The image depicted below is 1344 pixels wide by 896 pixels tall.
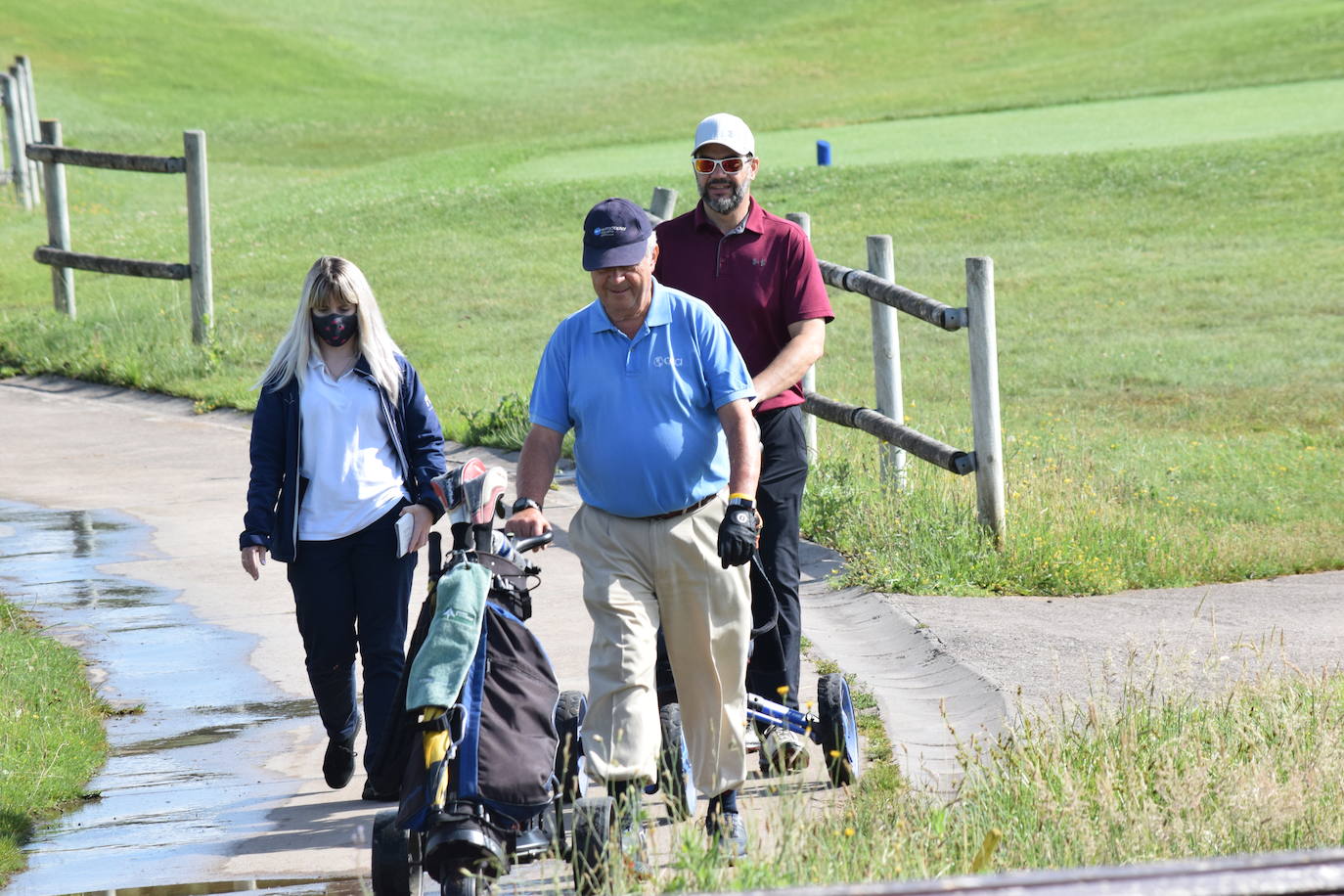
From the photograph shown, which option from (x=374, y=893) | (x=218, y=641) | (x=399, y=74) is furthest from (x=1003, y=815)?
(x=399, y=74)

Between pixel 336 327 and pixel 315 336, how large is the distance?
0.38ft

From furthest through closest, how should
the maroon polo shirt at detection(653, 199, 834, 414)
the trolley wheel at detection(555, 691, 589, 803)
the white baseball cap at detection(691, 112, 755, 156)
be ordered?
the maroon polo shirt at detection(653, 199, 834, 414), the white baseball cap at detection(691, 112, 755, 156), the trolley wheel at detection(555, 691, 589, 803)

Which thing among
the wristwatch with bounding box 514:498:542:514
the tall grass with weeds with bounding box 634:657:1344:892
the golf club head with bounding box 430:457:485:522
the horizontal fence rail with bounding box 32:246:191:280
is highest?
the horizontal fence rail with bounding box 32:246:191:280

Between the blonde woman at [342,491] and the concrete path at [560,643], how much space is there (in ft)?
1.49

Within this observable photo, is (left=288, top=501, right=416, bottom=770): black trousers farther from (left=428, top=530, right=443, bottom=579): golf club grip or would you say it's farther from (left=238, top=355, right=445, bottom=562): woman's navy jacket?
(left=428, top=530, right=443, bottom=579): golf club grip

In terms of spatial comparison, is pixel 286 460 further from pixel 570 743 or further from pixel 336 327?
pixel 570 743

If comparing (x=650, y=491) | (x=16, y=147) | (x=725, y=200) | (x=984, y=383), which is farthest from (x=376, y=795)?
(x=16, y=147)

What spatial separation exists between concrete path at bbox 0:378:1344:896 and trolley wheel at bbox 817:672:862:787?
17 centimetres

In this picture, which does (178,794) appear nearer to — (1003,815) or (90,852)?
(90,852)

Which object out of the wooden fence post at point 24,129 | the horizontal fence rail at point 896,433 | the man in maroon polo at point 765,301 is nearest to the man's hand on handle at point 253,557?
the man in maroon polo at point 765,301

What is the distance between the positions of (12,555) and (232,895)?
4.78 m

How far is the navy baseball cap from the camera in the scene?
4984 millimetres

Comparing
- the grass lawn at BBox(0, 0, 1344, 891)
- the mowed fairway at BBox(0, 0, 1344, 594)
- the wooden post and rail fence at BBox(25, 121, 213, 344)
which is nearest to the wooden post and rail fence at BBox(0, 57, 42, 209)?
the mowed fairway at BBox(0, 0, 1344, 594)

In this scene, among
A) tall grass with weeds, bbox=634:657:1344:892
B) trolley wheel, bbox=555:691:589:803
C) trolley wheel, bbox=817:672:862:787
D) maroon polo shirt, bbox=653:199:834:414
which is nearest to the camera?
tall grass with weeds, bbox=634:657:1344:892
